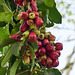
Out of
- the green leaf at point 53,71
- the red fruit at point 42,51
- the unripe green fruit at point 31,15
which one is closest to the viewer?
the unripe green fruit at point 31,15

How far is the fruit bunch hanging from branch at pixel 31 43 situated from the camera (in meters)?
0.74

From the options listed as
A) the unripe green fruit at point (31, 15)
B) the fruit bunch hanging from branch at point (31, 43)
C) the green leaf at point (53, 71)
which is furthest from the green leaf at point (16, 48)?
the green leaf at point (53, 71)

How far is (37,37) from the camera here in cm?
81

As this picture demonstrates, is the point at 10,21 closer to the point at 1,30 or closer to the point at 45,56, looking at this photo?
the point at 1,30

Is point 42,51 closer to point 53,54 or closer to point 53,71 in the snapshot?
point 53,54

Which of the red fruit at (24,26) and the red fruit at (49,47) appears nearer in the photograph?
the red fruit at (24,26)

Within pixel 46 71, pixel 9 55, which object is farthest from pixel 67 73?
pixel 9 55

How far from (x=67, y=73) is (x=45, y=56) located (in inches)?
139

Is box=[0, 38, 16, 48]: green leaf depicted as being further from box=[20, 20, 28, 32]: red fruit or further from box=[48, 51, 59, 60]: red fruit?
box=[48, 51, 59, 60]: red fruit

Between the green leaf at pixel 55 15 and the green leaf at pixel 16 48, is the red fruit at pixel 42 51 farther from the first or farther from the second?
the green leaf at pixel 55 15

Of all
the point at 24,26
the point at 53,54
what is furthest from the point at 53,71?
the point at 24,26

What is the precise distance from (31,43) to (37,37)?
0.15 feet

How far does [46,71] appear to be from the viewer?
3.31 feet

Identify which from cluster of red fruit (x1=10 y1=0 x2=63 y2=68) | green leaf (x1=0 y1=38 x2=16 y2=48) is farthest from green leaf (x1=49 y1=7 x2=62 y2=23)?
green leaf (x1=0 y1=38 x2=16 y2=48)
